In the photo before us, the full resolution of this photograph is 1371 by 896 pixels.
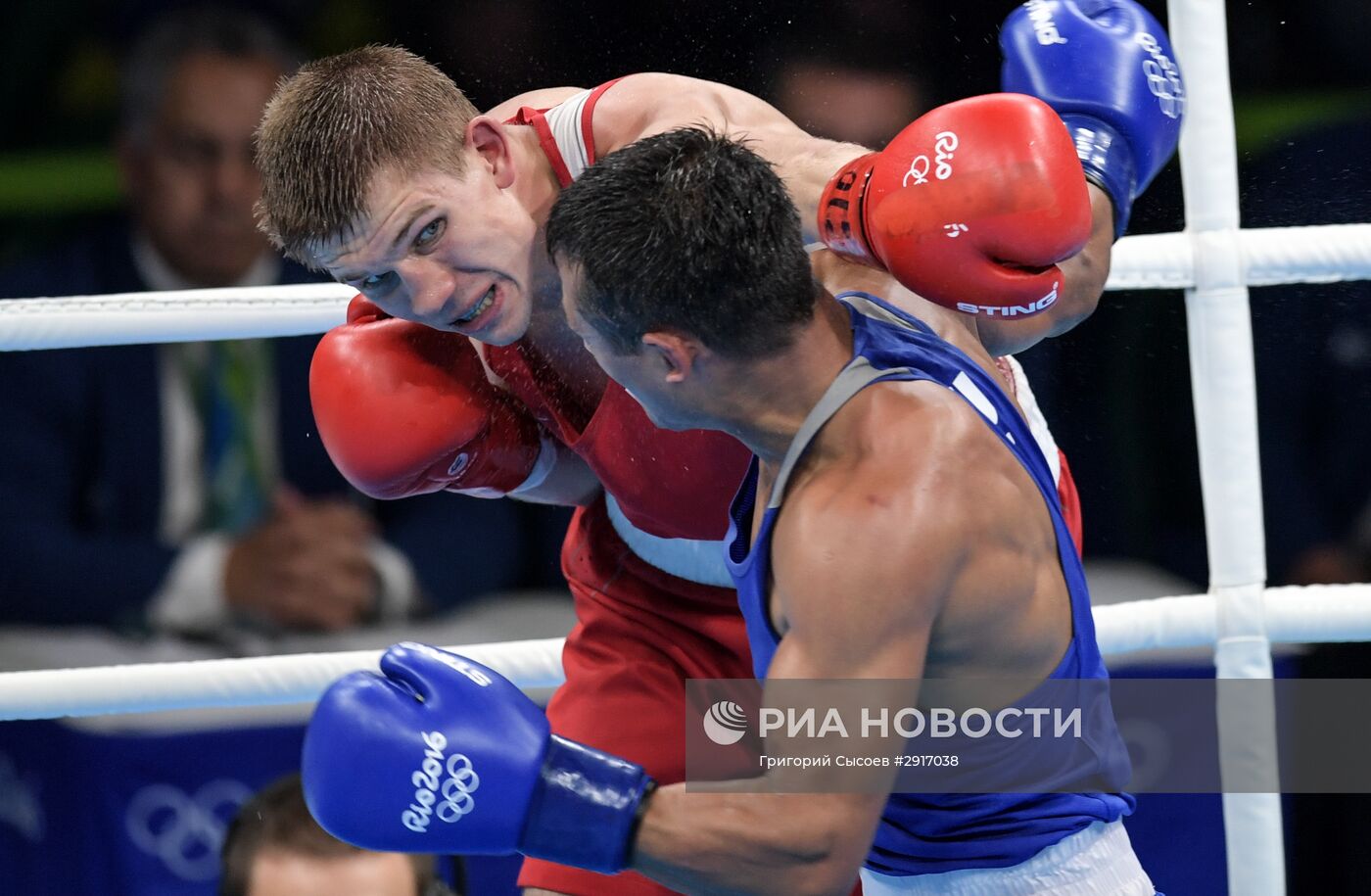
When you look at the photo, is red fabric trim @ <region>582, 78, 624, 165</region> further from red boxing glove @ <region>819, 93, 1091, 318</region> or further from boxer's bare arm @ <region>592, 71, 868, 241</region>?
red boxing glove @ <region>819, 93, 1091, 318</region>

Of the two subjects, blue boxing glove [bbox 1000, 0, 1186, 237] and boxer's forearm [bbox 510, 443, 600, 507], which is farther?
boxer's forearm [bbox 510, 443, 600, 507]

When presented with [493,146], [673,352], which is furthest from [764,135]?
[673,352]

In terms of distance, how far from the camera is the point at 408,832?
150cm

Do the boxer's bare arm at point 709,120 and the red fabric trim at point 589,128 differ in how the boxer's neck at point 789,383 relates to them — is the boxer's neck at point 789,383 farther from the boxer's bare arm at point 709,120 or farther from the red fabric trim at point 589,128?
the red fabric trim at point 589,128

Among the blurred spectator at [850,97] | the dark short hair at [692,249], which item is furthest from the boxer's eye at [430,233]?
the blurred spectator at [850,97]

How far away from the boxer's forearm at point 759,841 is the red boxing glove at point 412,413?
58 centimetres

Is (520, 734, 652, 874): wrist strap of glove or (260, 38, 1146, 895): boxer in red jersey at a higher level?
(260, 38, 1146, 895): boxer in red jersey

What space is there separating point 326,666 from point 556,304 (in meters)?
0.57

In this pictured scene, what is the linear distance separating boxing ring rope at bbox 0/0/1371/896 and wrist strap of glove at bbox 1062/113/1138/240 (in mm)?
192

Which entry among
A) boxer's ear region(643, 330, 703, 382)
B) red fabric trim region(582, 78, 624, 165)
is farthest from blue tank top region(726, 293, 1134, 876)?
red fabric trim region(582, 78, 624, 165)

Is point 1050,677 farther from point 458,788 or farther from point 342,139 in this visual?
point 342,139

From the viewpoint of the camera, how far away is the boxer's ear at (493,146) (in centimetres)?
178

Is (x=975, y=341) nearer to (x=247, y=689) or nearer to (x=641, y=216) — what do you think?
(x=641, y=216)

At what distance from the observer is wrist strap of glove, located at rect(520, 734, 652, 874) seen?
56.9 inches
